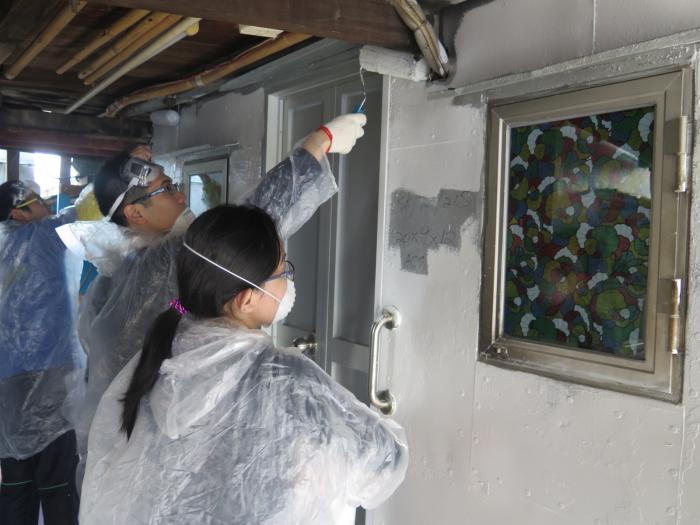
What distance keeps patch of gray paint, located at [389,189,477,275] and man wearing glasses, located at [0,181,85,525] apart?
157 centimetres

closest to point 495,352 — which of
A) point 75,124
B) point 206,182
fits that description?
point 206,182

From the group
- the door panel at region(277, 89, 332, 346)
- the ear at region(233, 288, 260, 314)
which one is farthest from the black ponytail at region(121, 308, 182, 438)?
the door panel at region(277, 89, 332, 346)

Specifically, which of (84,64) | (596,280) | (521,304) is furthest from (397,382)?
(84,64)

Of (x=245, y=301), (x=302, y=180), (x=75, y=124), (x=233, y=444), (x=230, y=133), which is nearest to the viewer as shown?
(x=233, y=444)

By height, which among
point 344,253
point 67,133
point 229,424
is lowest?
point 229,424

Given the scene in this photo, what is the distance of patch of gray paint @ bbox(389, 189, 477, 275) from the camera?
1.72 m

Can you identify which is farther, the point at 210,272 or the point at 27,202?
the point at 27,202

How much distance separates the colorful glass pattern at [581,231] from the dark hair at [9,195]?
235cm

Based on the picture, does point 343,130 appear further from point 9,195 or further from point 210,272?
point 9,195

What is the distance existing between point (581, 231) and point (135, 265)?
1.26 metres

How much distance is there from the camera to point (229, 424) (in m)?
1.07

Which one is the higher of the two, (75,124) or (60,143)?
(75,124)

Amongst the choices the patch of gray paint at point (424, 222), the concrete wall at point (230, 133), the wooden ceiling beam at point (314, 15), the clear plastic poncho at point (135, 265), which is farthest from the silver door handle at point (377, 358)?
the concrete wall at point (230, 133)

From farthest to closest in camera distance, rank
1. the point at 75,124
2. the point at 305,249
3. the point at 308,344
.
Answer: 1. the point at 75,124
2. the point at 305,249
3. the point at 308,344
